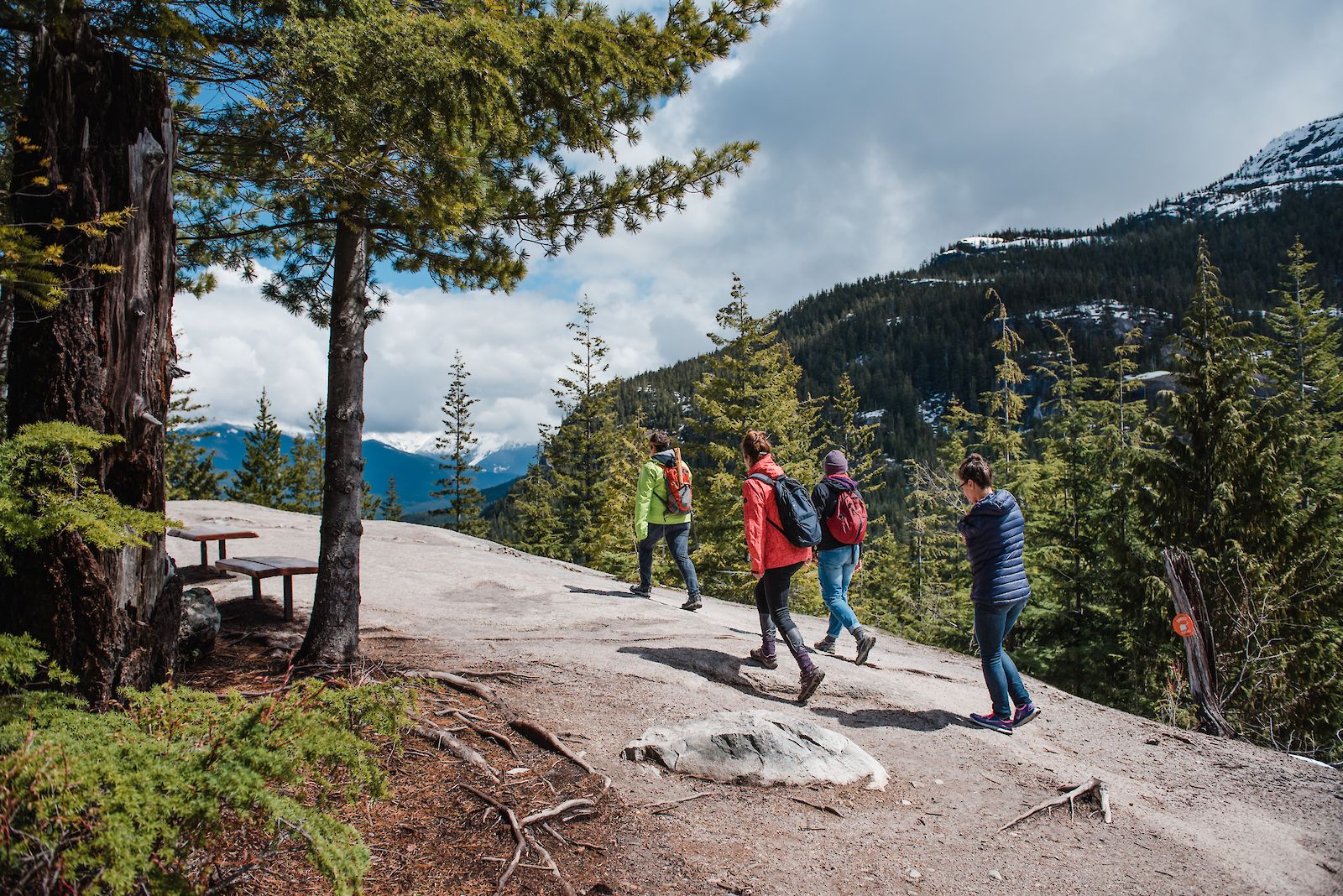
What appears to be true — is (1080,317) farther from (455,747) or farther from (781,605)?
(455,747)

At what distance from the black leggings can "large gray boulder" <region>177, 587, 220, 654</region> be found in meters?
4.43

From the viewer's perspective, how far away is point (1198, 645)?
263 inches

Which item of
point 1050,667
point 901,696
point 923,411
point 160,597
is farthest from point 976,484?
point 923,411

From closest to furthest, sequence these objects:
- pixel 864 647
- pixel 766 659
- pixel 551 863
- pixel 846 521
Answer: pixel 551 863
pixel 766 659
pixel 846 521
pixel 864 647

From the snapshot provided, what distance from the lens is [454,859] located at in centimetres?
311

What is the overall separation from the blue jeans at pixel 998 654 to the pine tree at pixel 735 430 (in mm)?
12272

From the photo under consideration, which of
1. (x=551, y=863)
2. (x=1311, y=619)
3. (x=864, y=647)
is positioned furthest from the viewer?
(x=1311, y=619)

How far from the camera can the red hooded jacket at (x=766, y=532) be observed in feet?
18.8

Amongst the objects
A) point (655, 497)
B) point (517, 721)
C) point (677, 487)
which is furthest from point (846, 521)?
point (517, 721)

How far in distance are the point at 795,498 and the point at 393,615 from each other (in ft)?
15.1

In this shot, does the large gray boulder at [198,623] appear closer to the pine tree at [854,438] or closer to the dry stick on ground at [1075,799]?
the dry stick on ground at [1075,799]

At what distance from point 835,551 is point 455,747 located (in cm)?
382

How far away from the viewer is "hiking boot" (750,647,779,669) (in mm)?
6285

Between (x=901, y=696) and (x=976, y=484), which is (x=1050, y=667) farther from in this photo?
(x=976, y=484)
